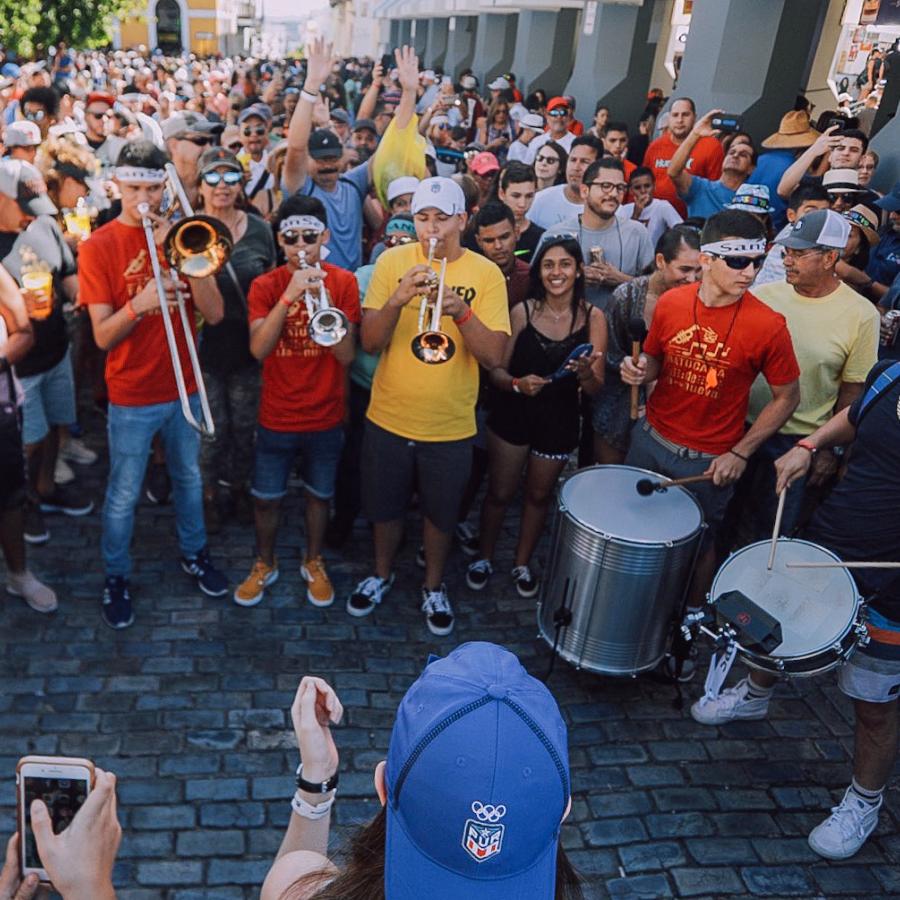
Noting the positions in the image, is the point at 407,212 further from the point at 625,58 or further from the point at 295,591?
the point at 625,58

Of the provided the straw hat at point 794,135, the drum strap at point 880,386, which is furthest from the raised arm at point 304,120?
the straw hat at point 794,135

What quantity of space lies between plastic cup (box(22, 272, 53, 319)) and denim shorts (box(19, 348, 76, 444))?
0.39 m

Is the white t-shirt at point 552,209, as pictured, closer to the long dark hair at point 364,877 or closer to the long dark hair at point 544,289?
the long dark hair at point 544,289

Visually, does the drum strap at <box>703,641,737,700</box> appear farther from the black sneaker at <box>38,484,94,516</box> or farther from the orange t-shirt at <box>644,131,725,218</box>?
the orange t-shirt at <box>644,131,725,218</box>

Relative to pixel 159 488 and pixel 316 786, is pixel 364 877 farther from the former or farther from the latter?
pixel 159 488

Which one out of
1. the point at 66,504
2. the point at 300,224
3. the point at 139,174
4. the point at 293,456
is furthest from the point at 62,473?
the point at 300,224

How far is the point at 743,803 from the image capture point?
12.3 ft

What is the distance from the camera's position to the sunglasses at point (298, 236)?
432 cm

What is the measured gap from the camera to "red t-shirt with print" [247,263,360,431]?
14.5 ft

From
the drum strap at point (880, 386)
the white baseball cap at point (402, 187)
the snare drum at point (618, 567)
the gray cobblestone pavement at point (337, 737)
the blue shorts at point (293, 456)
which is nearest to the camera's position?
the drum strap at point (880, 386)

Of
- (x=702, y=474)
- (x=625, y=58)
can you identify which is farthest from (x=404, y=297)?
(x=625, y=58)

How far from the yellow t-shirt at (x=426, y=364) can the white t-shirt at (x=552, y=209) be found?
2.24 m

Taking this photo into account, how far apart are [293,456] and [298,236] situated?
46.9 inches

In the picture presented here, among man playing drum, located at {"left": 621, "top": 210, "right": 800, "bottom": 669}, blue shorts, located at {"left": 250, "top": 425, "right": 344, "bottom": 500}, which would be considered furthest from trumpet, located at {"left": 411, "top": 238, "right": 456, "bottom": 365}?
man playing drum, located at {"left": 621, "top": 210, "right": 800, "bottom": 669}
